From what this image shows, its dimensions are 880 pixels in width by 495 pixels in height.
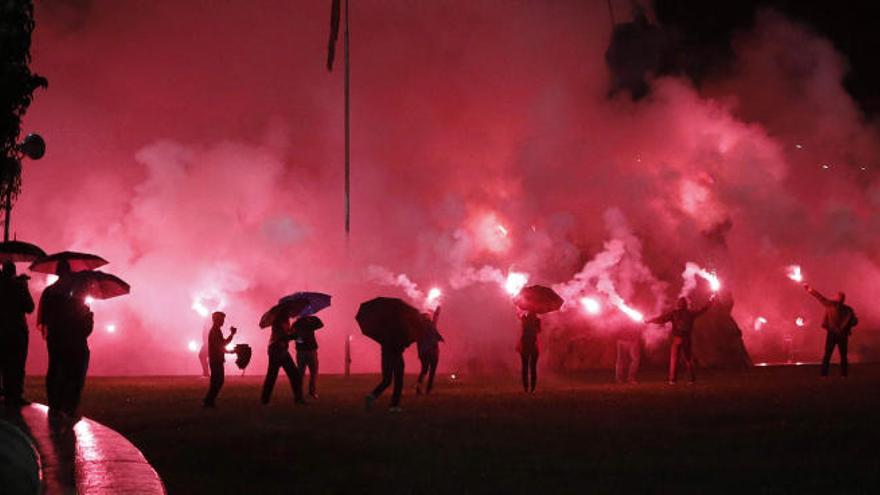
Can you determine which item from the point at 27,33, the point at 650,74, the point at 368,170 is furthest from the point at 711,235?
the point at 27,33

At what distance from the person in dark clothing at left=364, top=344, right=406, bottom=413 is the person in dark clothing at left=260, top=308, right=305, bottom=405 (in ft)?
6.77

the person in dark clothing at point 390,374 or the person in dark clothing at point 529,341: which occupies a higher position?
the person in dark clothing at point 529,341

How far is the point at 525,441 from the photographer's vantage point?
34.3 ft

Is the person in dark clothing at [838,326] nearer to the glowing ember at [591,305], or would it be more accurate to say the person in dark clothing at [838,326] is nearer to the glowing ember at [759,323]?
the glowing ember at [591,305]

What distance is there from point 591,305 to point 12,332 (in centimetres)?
2020

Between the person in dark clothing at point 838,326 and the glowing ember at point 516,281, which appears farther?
the glowing ember at point 516,281

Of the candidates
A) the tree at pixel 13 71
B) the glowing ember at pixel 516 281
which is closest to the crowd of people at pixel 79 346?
the tree at pixel 13 71

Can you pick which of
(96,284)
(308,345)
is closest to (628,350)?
(308,345)

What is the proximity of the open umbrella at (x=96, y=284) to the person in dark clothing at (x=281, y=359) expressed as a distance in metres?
3.02

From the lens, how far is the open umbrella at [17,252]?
591 inches

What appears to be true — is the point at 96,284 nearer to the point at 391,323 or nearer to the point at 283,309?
the point at 283,309

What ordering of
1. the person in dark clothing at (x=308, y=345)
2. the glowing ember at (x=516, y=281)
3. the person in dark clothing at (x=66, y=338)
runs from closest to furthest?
the person in dark clothing at (x=66, y=338)
the person in dark clothing at (x=308, y=345)
the glowing ember at (x=516, y=281)

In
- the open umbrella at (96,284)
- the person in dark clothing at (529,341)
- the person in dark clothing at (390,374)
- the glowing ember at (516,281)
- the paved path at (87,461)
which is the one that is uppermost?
the glowing ember at (516,281)

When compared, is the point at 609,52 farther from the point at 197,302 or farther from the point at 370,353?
the point at 197,302
